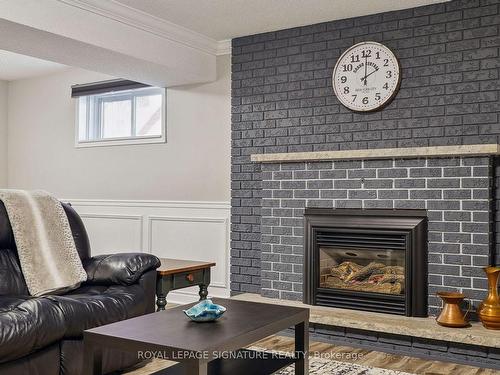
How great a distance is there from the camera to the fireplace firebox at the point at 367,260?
385 centimetres

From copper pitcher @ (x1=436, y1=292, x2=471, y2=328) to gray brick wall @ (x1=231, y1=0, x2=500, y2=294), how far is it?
689 millimetres

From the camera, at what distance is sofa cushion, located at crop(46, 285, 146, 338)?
2.76 metres

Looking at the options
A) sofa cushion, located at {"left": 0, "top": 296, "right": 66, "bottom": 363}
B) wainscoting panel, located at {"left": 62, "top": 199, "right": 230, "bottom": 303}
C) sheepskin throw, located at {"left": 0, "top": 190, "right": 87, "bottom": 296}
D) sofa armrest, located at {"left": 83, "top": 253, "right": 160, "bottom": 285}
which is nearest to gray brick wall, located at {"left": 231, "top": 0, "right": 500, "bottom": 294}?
wainscoting panel, located at {"left": 62, "top": 199, "right": 230, "bottom": 303}

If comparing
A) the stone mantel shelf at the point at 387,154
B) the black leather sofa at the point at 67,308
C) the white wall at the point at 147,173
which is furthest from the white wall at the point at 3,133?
the stone mantel shelf at the point at 387,154

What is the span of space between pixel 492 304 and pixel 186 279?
73.9 inches

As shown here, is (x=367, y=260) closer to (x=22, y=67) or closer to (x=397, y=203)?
(x=397, y=203)

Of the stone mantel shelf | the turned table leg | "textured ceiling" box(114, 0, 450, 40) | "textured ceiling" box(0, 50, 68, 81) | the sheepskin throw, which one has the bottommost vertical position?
the turned table leg

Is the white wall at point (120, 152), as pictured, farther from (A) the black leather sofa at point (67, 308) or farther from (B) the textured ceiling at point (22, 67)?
(A) the black leather sofa at point (67, 308)

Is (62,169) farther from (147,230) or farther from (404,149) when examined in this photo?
(404,149)

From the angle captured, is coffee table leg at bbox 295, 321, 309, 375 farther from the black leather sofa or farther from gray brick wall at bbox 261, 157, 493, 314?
gray brick wall at bbox 261, 157, 493, 314

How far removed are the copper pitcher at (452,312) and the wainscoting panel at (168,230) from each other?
78.9 inches

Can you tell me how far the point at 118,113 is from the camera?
233 inches

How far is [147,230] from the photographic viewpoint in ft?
18.0

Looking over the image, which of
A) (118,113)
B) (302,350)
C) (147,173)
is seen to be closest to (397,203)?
(302,350)
